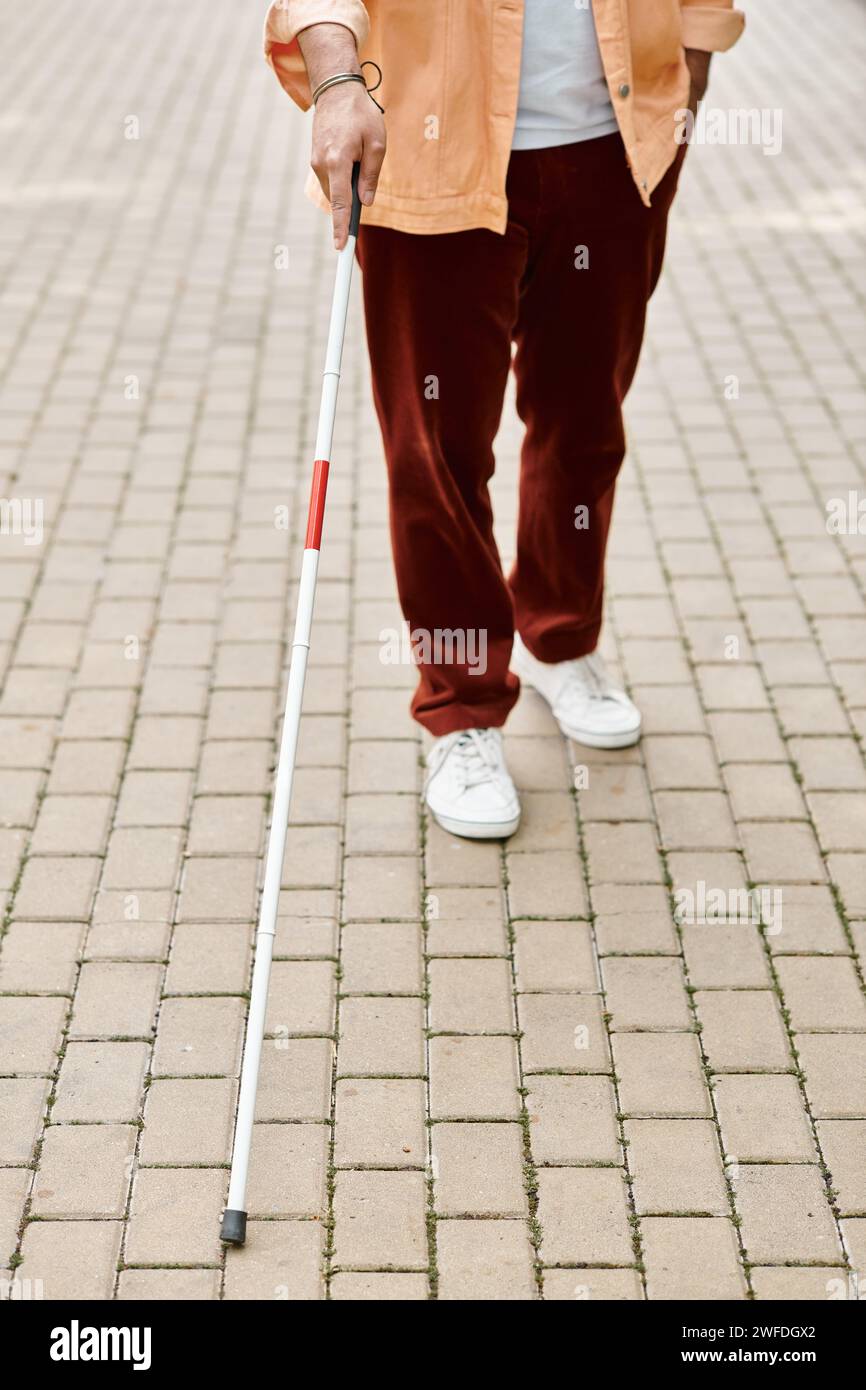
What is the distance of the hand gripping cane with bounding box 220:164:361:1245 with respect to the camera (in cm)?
250

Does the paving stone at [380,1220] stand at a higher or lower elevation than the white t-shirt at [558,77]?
lower

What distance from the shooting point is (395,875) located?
3.36 meters

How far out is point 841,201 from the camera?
779cm

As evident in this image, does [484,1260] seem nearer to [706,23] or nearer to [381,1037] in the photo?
[381,1037]

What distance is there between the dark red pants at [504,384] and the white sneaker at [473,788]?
4 cm

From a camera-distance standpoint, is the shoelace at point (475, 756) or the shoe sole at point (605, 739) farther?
the shoe sole at point (605, 739)

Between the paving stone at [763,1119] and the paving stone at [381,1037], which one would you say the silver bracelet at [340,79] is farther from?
the paving stone at [763,1119]

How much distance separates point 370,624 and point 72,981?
159cm

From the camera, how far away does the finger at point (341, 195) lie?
8.48ft

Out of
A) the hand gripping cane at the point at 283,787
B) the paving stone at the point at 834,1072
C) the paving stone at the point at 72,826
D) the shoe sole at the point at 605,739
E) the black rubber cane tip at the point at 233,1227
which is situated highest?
the hand gripping cane at the point at 283,787

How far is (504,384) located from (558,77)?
1.98 feet

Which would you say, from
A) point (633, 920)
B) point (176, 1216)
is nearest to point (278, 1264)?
point (176, 1216)

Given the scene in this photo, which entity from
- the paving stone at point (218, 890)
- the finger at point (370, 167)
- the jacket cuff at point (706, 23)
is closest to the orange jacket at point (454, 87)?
the jacket cuff at point (706, 23)
